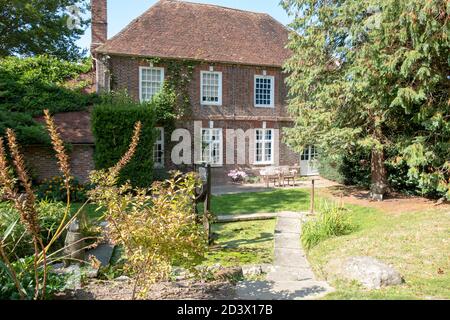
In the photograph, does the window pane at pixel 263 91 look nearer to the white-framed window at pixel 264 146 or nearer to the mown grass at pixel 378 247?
the white-framed window at pixel 264 146

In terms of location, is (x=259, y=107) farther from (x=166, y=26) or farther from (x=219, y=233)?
(x=219, y=233)

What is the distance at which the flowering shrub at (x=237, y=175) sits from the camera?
18.9 m

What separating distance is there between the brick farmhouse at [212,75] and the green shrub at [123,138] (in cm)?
272

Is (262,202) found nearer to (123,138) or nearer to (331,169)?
(123,138)

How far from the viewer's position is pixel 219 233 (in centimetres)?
926

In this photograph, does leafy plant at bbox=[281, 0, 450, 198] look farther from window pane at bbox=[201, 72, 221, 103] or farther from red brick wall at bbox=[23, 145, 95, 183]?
red brick wall at bbox=[23, 145, 95, 183]

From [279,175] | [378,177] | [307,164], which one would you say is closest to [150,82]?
[279,175]

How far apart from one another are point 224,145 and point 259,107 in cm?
308

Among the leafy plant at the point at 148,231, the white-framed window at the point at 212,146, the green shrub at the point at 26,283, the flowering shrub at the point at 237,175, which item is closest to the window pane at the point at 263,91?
the white-framed window at the point at 212,146

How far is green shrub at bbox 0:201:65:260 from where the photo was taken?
6.14 m

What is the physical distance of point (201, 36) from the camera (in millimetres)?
19750

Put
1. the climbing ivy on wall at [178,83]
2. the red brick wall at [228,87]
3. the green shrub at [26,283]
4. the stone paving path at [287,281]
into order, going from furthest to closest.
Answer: the climbing ivy on wall at [178,83] → the red brick wall at [228,87] → the stone paving path at [287,281] → the green shrub at [26,283]

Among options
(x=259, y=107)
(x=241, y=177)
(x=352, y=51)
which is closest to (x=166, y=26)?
(x=259, y=107)

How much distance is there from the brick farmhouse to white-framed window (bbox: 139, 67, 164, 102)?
0.05 meters
